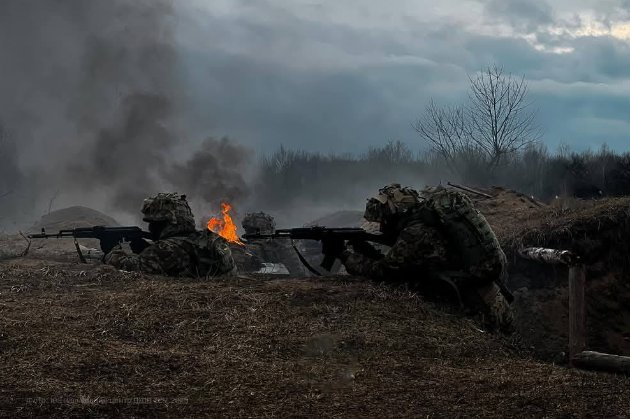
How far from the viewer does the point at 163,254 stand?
32.9ft

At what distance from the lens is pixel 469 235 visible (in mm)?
8086

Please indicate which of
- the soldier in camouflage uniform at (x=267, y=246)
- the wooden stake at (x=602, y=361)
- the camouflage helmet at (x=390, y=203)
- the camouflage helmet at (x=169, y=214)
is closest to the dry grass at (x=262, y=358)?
the wooden stake at (x=602, y=361)

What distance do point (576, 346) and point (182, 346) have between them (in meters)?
4.07

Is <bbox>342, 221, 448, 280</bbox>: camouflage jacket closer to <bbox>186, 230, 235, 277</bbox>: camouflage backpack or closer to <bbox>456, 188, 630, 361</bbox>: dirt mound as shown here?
<bbox>186, 230, 235, 277</bbox>: camouflage backpack

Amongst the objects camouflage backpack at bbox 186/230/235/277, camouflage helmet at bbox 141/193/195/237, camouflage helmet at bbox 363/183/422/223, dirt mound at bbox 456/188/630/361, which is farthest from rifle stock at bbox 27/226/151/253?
dirt mound at bbox 456/188/630/361

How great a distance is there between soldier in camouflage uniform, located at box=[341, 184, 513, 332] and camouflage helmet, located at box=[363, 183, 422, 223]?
0.6 inches

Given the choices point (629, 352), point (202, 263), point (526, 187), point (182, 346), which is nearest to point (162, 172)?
point (526, 187)

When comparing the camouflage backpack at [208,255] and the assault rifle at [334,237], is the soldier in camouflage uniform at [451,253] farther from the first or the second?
the camouflage backpack at [208,255]

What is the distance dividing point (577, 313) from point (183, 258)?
5.90 m

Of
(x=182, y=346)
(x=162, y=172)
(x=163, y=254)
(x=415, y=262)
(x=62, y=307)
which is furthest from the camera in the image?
(x=162, y=172)

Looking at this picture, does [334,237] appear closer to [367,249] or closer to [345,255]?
[345,255]

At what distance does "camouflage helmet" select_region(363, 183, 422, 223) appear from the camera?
8648 millimetres

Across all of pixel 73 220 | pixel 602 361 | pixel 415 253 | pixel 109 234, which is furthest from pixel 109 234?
pixel 73 220

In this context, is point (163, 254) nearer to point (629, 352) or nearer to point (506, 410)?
point (506, 410)
